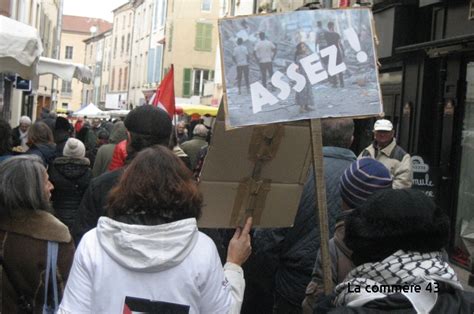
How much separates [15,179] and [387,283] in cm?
210

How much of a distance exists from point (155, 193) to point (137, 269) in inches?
11.5

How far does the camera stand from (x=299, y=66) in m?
3.20

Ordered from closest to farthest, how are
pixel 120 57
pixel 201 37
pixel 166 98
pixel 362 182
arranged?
pixel 362 182
pixel 166 98
pixel 201 37
pixel 120 57

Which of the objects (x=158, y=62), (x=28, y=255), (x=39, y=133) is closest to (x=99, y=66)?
(x=158, y=62)

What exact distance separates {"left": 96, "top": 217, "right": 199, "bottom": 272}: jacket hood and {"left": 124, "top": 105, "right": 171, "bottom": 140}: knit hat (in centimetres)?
146

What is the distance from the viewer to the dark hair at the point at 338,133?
4.13 meters

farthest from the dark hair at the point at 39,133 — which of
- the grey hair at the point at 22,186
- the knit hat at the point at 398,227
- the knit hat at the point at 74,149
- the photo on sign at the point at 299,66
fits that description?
the knit hat at the point at 398,227

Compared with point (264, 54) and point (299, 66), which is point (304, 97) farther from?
point (264, 54)

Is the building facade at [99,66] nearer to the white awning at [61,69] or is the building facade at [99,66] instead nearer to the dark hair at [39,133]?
the white awning at [61,69]

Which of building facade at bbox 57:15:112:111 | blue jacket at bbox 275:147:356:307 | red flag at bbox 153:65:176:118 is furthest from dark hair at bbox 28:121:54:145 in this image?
building facade at bbox 57:15:112:111

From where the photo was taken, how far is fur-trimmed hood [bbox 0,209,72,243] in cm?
348

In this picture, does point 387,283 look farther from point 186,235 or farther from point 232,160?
point 232,160

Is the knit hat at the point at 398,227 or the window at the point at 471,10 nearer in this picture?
the knit hat at the point at 398,227

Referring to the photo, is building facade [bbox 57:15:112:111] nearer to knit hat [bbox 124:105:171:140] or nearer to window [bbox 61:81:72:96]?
window [bbox 61:81:72:96]
